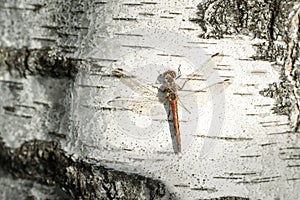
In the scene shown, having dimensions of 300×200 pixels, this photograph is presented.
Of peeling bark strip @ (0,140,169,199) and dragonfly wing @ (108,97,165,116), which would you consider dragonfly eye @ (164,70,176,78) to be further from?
peeling bark strip @ (0,140,169,199)

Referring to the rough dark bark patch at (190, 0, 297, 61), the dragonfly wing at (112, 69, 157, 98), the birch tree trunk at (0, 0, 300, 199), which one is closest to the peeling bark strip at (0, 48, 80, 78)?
the birch tree trunk at (0, 0, 300, 199)

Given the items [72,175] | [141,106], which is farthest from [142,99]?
[72,175]

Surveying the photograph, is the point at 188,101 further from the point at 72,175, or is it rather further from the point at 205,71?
the point at 72,175

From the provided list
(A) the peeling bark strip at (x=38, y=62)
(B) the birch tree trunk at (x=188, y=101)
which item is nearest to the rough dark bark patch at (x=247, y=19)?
(B) the birch tree trunk at (x=188, y=101)

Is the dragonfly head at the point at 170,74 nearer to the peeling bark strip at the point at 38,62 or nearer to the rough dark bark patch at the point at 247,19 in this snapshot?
the rough dark bark patch at the point at 247,19

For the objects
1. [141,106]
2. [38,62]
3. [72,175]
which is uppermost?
[38,62]

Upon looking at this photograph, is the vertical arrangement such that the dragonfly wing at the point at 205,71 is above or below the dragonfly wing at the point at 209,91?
above

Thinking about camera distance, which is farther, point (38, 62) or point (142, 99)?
point (38, 62)
